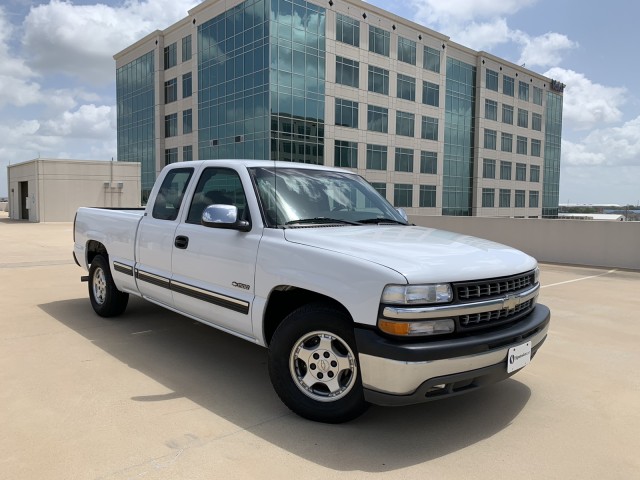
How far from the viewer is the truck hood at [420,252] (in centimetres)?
318

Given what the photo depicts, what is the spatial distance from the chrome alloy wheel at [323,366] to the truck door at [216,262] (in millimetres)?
581

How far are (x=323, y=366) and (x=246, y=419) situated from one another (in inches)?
28.0

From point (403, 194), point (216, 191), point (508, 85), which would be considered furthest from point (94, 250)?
point (508, 85)

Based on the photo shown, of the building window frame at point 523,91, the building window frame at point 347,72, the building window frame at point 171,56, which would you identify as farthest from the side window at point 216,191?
the building window frame at point 523,91

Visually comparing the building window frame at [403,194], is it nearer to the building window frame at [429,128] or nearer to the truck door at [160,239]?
the building window frame at [429,128]

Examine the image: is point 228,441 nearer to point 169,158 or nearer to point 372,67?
point 372,67

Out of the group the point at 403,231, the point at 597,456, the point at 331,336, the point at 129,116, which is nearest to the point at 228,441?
the point at 331,336

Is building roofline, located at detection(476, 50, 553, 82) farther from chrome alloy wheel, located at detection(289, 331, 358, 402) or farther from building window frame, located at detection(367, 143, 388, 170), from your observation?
chrome alloy wheel, located at detection(289, 331, 358, 402)

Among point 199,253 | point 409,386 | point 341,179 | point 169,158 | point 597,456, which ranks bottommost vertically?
point 597,456

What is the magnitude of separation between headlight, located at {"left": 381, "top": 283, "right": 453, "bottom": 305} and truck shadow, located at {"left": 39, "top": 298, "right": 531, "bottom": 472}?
0.98m

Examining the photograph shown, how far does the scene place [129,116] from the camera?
57.8 m

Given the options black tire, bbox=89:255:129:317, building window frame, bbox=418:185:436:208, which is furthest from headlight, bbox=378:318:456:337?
building window frame, bbox=418:185:436:208

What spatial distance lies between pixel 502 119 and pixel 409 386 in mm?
63152

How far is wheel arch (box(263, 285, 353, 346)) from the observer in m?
3.77
